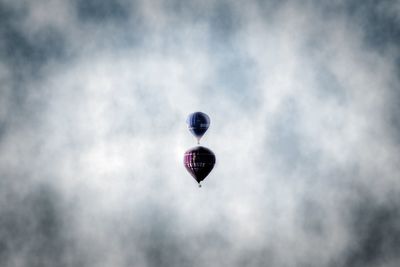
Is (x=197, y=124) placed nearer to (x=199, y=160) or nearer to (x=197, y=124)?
(x=197, y=124)

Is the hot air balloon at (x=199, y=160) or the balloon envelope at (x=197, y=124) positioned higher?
the balloon envelope at (x=197, y=124)

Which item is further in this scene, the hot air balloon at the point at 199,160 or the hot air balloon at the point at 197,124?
the hot air balloon at the point at 197,124

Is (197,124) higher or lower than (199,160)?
higher

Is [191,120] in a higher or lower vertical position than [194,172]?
higher

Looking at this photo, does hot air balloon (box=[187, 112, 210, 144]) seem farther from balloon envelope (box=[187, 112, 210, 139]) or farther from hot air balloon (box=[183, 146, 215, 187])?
hot air balloon (box=[183, 146, 215, 187])

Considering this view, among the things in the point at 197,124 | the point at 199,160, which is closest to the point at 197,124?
the point at 197,124

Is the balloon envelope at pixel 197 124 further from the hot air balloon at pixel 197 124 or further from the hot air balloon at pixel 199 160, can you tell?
the hot air balloon at pixel 199 160

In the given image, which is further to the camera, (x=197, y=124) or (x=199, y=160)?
(x=197, y=124)

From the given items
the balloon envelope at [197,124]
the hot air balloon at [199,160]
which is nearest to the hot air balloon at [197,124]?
the balloon envelope at [197,124]

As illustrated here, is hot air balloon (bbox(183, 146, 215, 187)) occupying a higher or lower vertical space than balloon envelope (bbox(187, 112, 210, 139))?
lower

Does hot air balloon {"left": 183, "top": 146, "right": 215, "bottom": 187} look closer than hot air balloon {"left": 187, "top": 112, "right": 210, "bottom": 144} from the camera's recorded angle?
Yes

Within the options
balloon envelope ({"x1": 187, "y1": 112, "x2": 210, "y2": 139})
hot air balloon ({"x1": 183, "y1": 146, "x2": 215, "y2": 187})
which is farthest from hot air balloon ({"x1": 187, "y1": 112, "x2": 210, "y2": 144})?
hot air balloon ({"x1": 183, "y1": 146, "x2": 215, "y2": 187})
